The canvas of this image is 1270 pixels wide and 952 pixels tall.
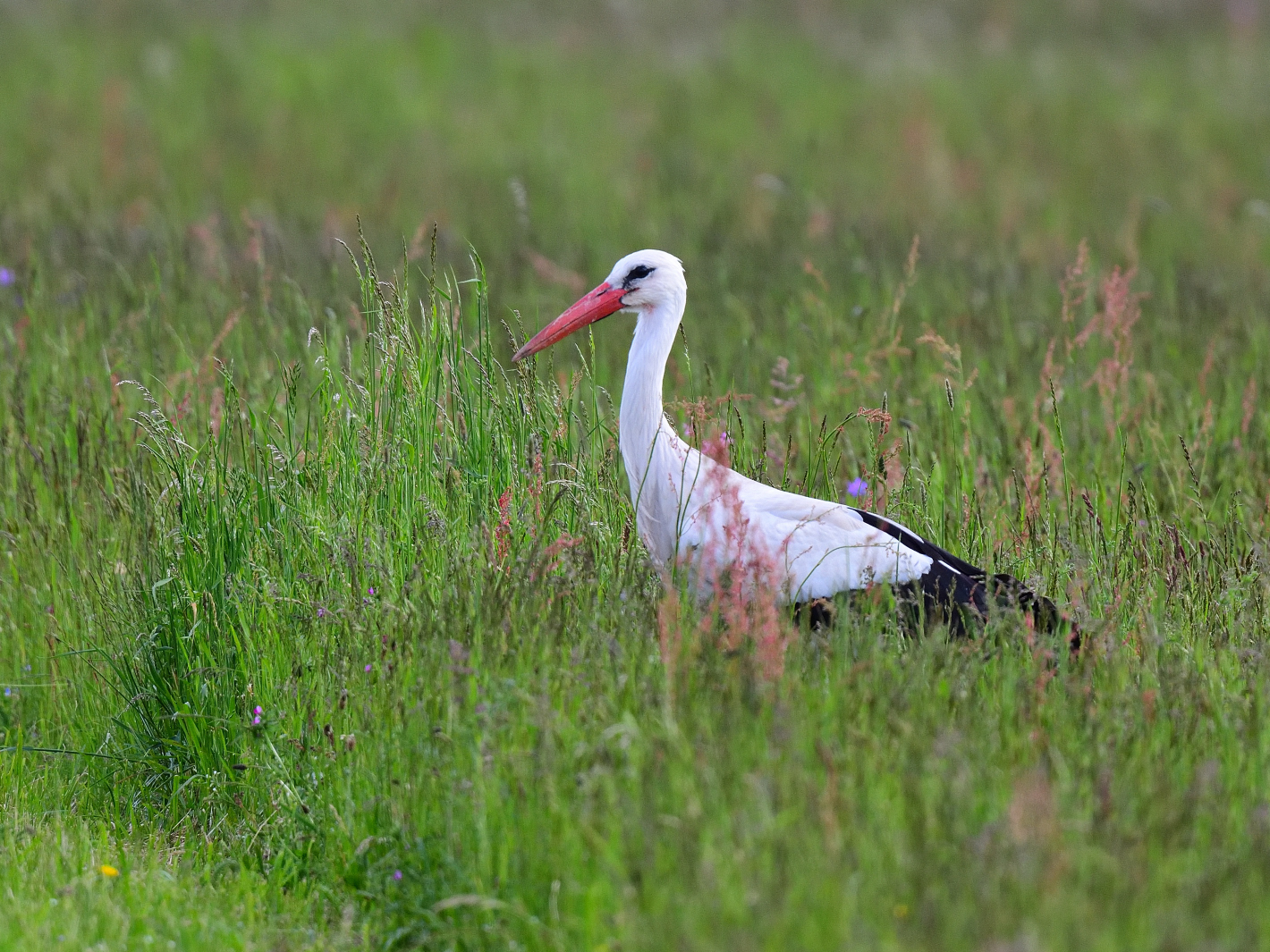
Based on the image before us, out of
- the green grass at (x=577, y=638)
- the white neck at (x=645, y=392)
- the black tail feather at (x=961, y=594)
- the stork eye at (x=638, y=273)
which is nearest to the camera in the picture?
the green grass at (x=577, y=638)

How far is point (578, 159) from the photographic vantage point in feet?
39.4

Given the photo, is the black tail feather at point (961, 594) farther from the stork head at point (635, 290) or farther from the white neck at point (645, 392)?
the stork head at point (635, 290)

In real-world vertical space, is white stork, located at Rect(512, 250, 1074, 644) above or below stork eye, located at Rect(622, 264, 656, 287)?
below

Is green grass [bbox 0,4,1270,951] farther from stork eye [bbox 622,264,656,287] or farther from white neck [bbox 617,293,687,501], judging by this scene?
stork eye [bbox 622,264,656,287]

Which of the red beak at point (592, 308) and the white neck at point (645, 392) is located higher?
the red beak at point (592, 308)

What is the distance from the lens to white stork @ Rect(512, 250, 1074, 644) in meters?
3.75

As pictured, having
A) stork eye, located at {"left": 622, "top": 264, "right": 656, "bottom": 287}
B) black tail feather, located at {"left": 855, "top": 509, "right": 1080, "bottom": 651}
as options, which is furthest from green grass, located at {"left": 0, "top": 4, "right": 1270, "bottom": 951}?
stork eye, located at {"left": 622, "top": 264, "right": 656, "bottom": 287}

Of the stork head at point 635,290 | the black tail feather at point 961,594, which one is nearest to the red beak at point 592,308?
the stork head at point 635,290

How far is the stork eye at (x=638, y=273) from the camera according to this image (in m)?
4.59

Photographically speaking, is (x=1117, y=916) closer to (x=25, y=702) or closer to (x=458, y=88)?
(x=25, y=702)

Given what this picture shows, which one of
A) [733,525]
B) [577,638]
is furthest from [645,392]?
[577,638]

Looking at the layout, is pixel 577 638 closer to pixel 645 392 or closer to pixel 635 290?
pixel 645 392

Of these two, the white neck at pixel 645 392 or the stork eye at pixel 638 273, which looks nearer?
the white neck at pixel 645 392

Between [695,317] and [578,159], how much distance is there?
16.5 feet
